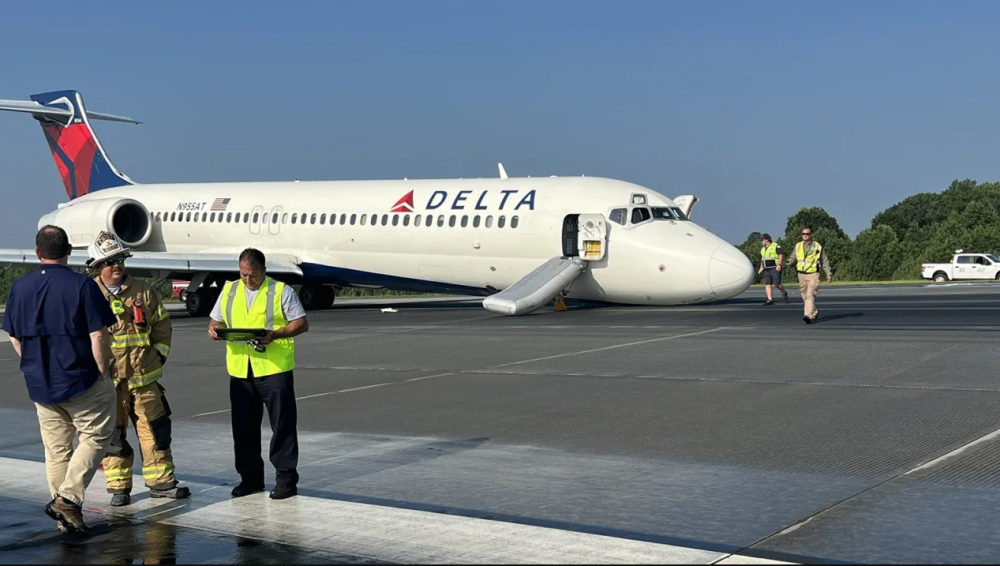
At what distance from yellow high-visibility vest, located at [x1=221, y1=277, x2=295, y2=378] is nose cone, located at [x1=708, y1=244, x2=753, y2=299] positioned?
16481 millimetres

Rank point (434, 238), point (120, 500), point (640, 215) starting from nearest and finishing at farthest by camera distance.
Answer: point (120, 500), point (640, 215), point (434, 238)

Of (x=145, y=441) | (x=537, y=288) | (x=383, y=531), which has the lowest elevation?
(x=383, y=531)

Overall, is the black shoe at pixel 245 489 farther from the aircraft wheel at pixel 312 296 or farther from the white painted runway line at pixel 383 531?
the aircraft wheel at pixel 312 296

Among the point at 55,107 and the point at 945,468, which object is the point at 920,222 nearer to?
the point at 55,107

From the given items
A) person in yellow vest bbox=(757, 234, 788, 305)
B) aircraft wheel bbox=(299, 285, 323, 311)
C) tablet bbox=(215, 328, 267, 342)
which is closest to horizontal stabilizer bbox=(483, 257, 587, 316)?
person in yellow vest bbox=(757, 234, 788, 305)

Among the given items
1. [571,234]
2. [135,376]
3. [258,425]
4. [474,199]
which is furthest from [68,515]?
[474,199]

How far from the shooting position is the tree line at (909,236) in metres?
78.8

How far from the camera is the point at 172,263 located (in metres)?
28.0

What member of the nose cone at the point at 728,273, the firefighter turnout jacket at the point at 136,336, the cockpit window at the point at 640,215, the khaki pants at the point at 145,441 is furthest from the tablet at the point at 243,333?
the cockpit window at the point at 640,215

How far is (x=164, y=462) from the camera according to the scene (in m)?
7.48

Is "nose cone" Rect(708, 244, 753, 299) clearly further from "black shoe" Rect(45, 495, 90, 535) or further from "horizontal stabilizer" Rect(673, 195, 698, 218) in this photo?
"black shoe" Rect(45, 495, 90, 535)

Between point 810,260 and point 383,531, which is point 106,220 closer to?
point 810,260

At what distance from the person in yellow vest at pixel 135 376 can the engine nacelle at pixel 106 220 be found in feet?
84.3

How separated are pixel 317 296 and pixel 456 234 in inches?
272
